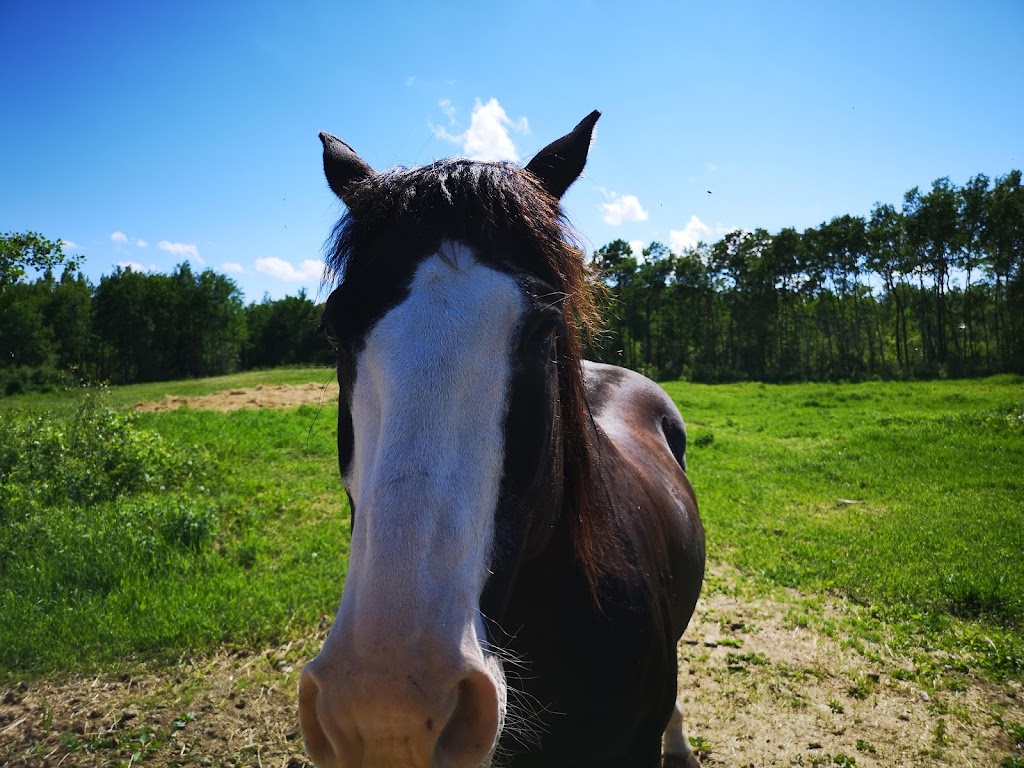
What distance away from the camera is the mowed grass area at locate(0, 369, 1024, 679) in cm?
483

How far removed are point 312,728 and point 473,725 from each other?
0.36 metres

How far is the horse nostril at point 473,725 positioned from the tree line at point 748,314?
86.0 feet

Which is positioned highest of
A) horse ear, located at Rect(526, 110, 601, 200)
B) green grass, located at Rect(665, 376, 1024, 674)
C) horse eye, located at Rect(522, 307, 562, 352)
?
horse ear, located at Rect(526, 110, 601, 200)

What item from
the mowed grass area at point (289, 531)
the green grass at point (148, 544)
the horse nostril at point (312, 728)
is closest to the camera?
the horse nostril at point (312, 728)

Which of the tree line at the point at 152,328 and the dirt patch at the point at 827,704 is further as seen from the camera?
the tree line at the point at 152,328

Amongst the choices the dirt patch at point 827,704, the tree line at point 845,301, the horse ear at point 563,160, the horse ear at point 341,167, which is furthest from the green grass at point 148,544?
the tree line at point 845,301

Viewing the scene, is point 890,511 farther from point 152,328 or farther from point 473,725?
point 152,328

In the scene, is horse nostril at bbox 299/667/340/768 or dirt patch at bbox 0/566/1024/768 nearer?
horse nostril at bbox 299/667/340/768

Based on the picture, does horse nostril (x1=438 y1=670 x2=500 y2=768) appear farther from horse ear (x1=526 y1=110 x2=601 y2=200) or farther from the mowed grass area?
the mowed grass area

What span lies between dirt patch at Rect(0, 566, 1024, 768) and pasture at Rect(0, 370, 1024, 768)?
0.02 metres

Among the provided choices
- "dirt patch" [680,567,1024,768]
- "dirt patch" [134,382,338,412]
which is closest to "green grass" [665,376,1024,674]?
"dirt patch" [680,567,1024,768]

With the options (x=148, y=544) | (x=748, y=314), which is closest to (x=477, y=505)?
(x=148, y=544)

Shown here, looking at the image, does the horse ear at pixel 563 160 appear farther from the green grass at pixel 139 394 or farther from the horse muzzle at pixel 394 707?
the green grass at pixel 139 394

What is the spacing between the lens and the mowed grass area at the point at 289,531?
483cm
